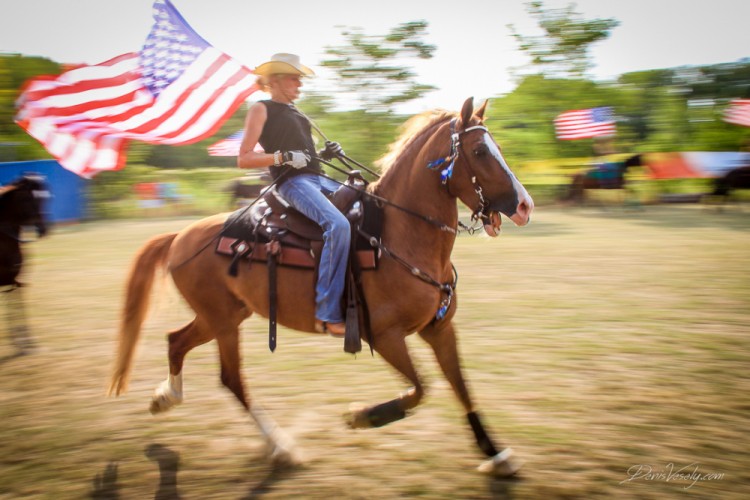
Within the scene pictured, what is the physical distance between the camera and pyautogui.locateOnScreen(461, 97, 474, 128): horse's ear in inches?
159

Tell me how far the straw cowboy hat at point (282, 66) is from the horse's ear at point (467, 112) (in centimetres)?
141

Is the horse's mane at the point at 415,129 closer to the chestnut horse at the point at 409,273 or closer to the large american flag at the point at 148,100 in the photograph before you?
the chestnut horse at the point at 409,273

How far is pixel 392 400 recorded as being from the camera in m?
4.12

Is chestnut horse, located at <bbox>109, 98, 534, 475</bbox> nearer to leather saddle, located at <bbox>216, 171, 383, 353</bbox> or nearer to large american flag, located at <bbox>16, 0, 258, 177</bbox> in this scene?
leather saddle, located at <bbox>216, 171, 383, 353</bbox>

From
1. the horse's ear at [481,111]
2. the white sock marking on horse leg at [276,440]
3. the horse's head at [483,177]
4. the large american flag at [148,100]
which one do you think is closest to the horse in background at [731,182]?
the large american flag at [148,100]

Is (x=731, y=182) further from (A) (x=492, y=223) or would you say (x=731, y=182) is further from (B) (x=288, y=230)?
(B) (x=288, y=230)

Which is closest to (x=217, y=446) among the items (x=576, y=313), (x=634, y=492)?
(x=634, y=492)

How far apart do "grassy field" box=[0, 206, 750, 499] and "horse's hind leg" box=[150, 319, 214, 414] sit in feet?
0.62

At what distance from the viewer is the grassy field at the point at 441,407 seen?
4.10m

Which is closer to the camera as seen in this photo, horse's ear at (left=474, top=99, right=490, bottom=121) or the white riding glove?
horse's ear at (left=474, top=99, right=490, bottom=121)

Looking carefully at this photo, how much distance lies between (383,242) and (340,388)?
2051 mm

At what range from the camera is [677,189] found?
28.0 m

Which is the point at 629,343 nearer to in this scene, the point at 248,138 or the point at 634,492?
the point at 634,492

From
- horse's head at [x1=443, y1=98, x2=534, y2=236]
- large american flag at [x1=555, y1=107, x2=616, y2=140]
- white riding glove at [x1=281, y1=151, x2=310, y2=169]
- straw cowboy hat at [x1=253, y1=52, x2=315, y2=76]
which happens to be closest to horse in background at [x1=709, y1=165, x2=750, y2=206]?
large american flag at [x1=555, y1=107, x2=616, y2=140]
